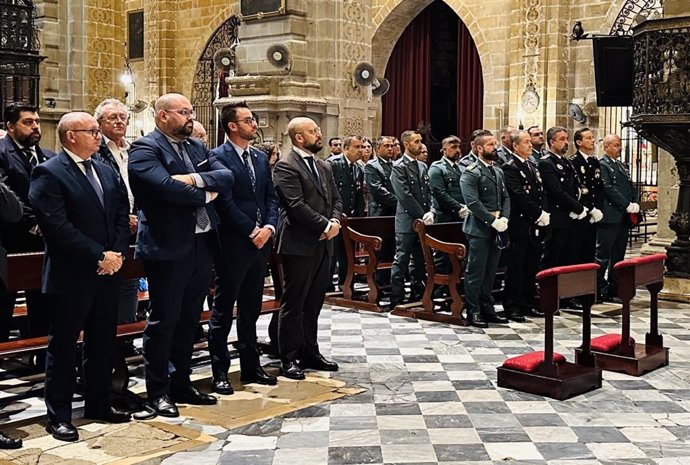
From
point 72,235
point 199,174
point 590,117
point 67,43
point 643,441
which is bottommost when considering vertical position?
point 643,441

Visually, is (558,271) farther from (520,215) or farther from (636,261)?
(520,215)

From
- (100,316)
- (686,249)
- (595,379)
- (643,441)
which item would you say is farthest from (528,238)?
(100,316)

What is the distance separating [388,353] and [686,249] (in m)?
3.67

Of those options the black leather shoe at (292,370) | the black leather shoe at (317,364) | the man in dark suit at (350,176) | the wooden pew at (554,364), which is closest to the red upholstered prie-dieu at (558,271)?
the wooden pew at (554,364)

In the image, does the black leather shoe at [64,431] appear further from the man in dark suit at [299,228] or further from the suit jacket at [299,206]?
the suit jacket at [299,206]

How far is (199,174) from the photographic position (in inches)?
180

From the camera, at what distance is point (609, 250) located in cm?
850

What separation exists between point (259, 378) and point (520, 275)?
303 cm

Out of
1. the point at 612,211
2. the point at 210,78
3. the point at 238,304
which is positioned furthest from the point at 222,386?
the point at 210,78

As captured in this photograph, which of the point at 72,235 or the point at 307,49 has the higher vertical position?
the point at 307,49

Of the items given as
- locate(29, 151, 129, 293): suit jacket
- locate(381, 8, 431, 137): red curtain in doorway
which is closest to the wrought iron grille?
locate(381, 8, 431, 137): red curtain in doorway

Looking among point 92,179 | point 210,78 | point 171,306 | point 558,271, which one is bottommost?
point 171,306

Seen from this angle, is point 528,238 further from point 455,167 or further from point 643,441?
point 643,441

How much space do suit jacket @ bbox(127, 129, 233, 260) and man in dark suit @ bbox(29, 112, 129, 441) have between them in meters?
0.15
